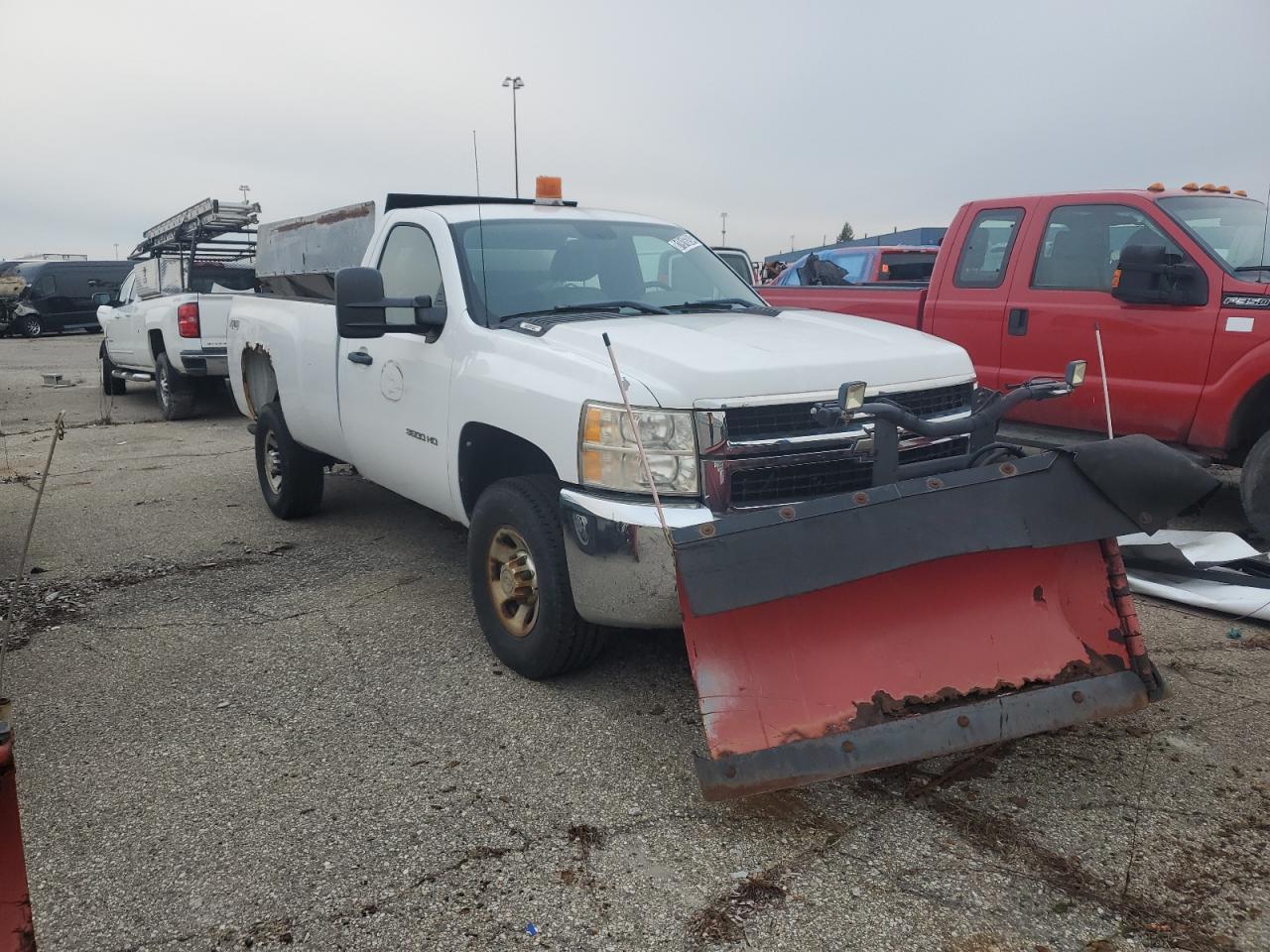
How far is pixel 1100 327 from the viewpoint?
19.7 feet

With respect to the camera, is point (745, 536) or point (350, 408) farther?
point (350, 408)

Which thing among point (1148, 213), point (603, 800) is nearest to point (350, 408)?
point (603, 800)

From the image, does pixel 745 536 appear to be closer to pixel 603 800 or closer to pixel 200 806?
pixel 603 800

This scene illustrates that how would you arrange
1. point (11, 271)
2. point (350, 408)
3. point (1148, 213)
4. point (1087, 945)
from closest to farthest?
point (1087, 945) → point (350, 408) → point (1148, 213) → point (11, 271)

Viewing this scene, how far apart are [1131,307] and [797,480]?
3.60 meters

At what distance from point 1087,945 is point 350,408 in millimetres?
4061

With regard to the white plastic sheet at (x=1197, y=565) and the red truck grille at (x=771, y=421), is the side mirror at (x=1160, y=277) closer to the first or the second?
the white plastic sheet at (x=1197, y=565)

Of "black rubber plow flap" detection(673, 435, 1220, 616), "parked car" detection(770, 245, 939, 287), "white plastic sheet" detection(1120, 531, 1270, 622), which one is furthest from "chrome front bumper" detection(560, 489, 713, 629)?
"parked car" detection(770, 245, 939, 287)

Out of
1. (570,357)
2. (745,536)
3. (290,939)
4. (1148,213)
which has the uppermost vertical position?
(1148,213)

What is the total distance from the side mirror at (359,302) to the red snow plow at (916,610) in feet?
6.86

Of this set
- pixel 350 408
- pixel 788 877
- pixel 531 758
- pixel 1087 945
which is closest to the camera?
pixel 1087 945

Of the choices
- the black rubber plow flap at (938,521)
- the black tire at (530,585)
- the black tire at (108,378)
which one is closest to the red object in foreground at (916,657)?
the black rubber plow flap at (938,521)

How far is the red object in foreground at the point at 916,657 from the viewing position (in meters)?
2.79

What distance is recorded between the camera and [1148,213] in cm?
596
